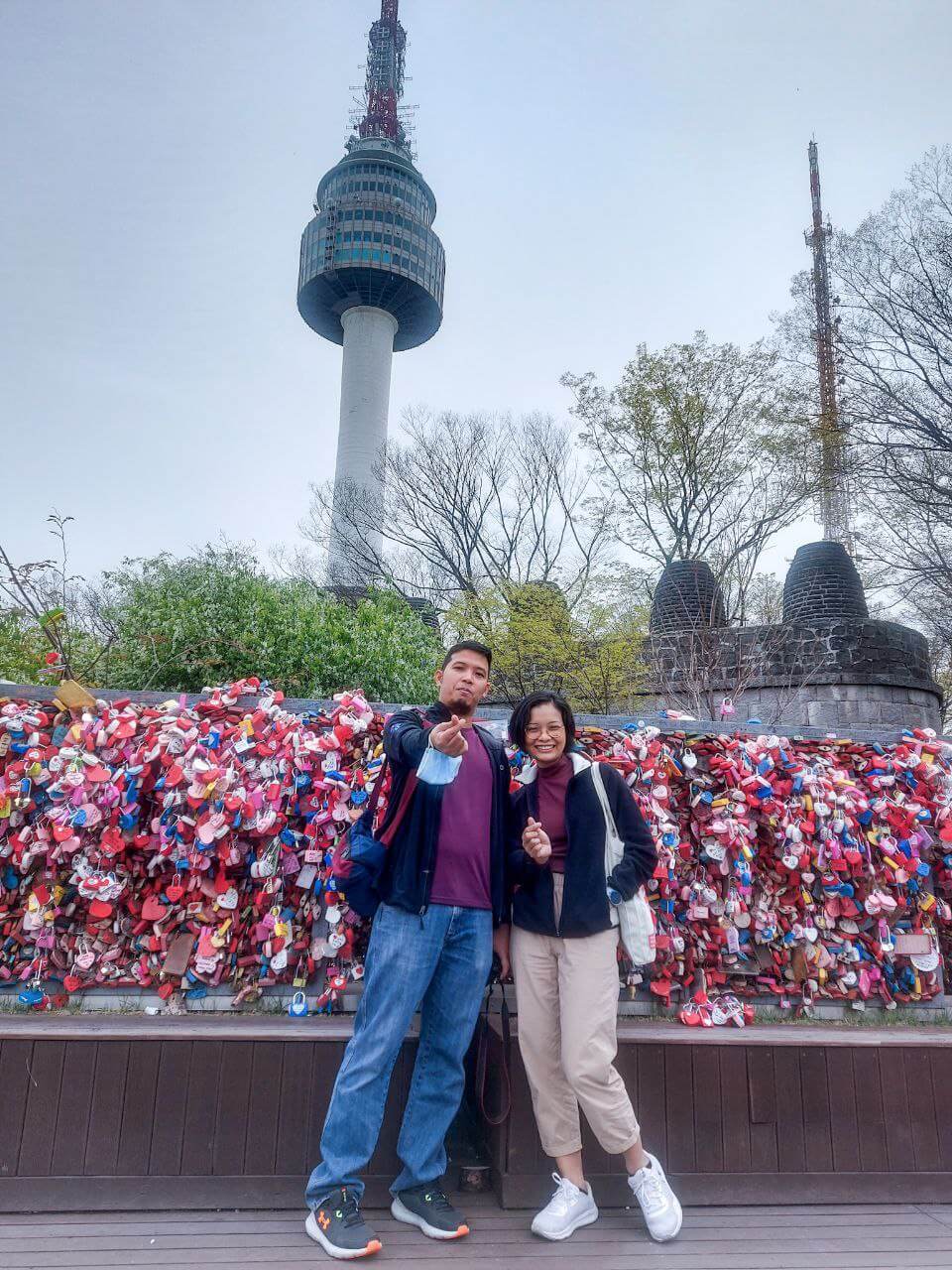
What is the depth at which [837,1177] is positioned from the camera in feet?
9.13

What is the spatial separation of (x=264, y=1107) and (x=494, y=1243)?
0.85 meters

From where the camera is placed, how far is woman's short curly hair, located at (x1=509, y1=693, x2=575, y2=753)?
2.74 metres

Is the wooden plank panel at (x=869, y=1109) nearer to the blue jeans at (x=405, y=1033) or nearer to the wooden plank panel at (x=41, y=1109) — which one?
the blue jeans at (x=405, y=1033)

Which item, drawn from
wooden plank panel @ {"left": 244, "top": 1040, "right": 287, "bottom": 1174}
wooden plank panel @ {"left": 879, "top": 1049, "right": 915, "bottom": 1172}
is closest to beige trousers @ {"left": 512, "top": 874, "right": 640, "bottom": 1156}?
wooden plank panel @ {"left": 244, "top": 1040, "right": 287, "bottom": 1174}

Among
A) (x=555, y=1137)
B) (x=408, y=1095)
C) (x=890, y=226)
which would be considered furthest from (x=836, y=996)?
(x=890, y=226)

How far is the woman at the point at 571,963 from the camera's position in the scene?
242 cm

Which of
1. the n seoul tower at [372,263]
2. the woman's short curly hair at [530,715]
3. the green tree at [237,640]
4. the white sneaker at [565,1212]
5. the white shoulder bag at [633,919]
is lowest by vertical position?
the white sneaker at [565,1212]

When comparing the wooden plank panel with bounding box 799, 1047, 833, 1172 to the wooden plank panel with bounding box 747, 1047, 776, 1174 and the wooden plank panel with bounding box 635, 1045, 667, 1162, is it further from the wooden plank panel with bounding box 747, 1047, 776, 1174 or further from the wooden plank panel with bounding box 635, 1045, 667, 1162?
the wooden plank panel with bounding box 635, 1045, 667, 1162

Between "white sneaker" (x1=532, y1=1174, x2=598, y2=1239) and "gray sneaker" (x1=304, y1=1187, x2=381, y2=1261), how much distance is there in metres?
0.52

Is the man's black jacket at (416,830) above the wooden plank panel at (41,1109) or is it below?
above

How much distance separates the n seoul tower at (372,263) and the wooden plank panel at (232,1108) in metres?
35.3

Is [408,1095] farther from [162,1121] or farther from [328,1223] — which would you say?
[162,1121]

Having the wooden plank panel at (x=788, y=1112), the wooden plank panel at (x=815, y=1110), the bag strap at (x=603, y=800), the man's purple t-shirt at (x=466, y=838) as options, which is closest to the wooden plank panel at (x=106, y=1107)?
the man's purple t-shirt at (x=466, y=838)

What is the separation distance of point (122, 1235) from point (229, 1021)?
70cm
